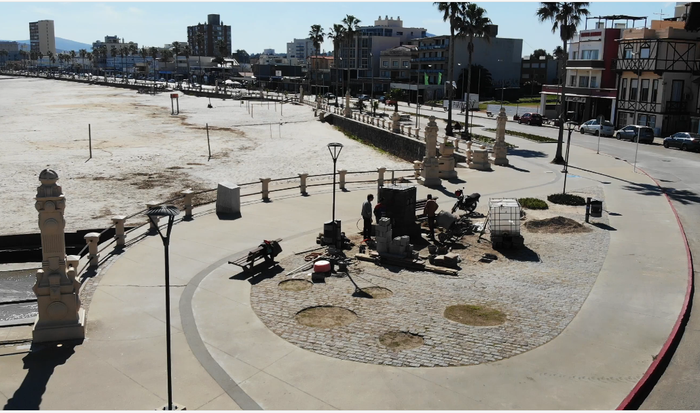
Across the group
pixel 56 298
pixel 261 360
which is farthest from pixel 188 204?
pixel 261 360

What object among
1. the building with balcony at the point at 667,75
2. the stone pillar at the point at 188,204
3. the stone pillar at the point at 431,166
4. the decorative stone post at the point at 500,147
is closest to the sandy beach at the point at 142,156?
the stone pillar at the point at 188,204

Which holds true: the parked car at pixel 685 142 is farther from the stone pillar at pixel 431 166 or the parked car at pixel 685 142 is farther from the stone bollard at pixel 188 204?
the stone bollard at pixel 188 204

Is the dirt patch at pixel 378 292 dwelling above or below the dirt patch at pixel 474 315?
below

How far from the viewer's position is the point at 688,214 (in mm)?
23344

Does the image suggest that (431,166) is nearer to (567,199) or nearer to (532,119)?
(567,199)

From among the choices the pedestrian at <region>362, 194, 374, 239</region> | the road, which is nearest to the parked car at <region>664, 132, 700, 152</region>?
the road

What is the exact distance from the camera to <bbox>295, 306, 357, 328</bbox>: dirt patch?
12406 mm

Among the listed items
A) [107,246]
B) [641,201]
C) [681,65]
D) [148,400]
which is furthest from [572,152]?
[148,400]

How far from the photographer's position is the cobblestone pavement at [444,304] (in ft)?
36.7

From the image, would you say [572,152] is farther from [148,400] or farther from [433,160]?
[148,400]

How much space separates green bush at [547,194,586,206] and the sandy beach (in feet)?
53.4

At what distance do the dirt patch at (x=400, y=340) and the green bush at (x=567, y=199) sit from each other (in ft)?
47.8

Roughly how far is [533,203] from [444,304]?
37.3 ft

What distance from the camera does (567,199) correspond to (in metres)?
24.3
